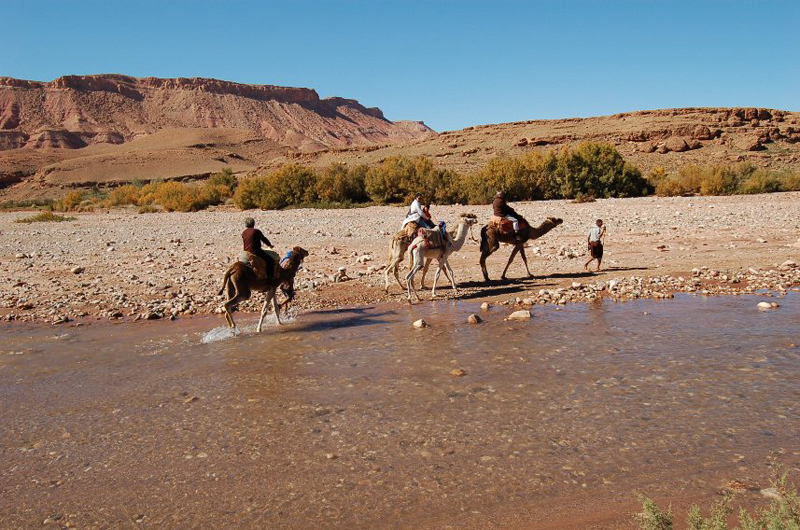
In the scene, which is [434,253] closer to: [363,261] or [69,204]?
[363,261]

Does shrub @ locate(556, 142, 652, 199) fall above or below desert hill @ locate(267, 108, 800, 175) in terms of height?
below

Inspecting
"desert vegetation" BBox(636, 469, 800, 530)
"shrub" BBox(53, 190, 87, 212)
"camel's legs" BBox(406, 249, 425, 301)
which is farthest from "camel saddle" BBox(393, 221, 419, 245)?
"shrub" BBox(53, 190, 87, 212)

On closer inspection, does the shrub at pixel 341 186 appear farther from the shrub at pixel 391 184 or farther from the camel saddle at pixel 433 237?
the camel saddle at pixel 433 237

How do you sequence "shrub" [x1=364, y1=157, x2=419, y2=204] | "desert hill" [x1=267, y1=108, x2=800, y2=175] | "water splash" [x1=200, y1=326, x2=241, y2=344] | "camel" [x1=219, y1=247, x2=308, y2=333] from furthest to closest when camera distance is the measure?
"desert hill" [x1=267, y1=108, x2=800, y2=175] < "shrub" [x1=364, y1=157, x2=419, y2=204] < "camel" [x1=219, y1=247, x2=308, y2=333] < "water splash" [x1=200, y1=326, x2=241, y2=344]

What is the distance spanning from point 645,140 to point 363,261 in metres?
51.8

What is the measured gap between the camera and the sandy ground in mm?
12648

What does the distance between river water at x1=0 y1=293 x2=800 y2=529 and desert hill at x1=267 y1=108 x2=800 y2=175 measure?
44862 mm

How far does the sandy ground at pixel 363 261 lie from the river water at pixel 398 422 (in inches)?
89.4

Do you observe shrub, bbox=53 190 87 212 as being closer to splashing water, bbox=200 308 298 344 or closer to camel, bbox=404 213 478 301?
splashing water, bbox=200 308 298 344

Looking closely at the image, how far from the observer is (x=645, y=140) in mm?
61094

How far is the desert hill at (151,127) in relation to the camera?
318 feet

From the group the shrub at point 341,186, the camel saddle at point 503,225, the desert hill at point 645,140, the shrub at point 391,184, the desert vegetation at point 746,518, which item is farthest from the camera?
the desert hill at point 645,140

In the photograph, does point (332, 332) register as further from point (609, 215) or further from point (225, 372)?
point (609, 215)

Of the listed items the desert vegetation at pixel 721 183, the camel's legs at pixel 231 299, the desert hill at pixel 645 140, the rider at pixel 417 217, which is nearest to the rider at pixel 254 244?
the camel's legs at pixel 231 299
